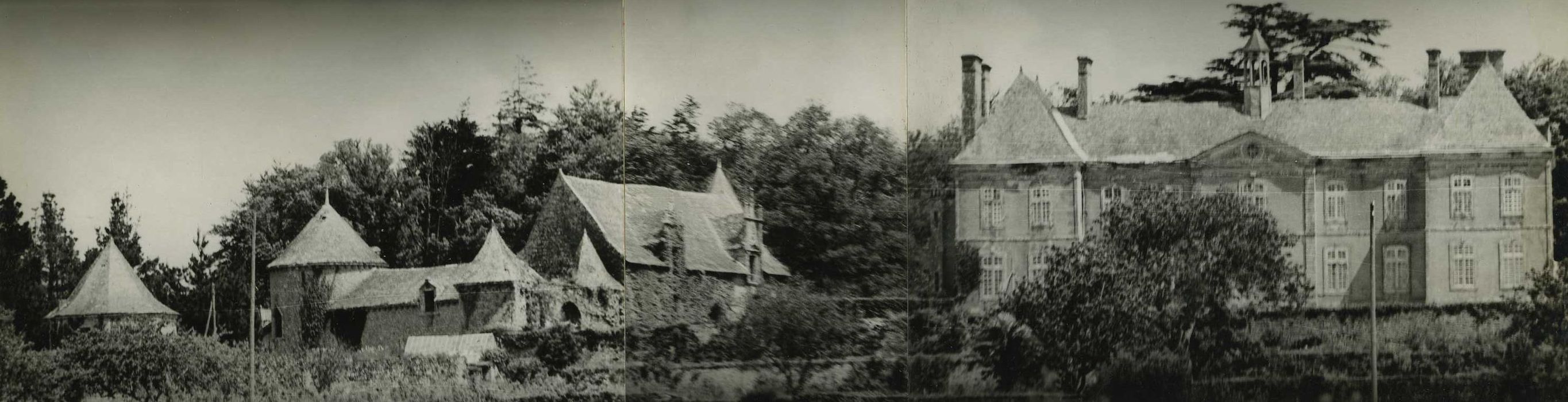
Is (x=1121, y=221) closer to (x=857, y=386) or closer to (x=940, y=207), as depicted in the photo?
(x=940, y=207)

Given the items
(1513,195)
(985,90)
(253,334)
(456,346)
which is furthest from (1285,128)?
(253,334)

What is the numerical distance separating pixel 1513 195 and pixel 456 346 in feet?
24.7

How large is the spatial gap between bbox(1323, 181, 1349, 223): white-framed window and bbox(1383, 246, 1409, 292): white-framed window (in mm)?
394

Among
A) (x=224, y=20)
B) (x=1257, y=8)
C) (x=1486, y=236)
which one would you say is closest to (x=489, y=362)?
(x=224, y=20)

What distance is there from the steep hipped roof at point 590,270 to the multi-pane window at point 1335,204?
196 inches

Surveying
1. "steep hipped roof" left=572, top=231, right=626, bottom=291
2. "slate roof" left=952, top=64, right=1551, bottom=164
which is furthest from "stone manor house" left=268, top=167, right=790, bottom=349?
"slate roof" left=952, top=64, right=1551, bottom=164

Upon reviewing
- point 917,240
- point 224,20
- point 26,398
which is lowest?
point 26,398

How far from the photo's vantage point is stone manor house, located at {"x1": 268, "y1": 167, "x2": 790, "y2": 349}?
14164mm

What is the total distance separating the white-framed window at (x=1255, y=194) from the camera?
47.1 feet

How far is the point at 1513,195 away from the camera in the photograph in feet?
47.1

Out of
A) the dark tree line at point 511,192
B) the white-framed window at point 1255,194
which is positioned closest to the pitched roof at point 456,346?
the dark tree line at point 511,192

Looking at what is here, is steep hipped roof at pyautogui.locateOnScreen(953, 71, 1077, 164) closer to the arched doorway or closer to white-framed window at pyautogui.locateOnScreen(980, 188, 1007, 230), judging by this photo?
white-framed window at pyautogui.locateOnScreen(980, 188, 1007, 230)

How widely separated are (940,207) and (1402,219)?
3261 millimetres

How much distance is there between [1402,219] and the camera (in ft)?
46.8
